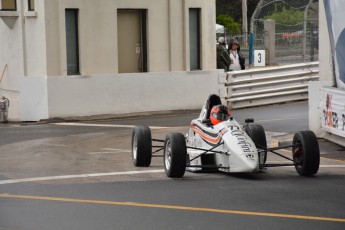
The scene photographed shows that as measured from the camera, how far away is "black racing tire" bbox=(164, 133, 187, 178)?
14281mm

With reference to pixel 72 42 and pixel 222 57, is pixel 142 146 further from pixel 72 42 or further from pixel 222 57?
pixel 222 57

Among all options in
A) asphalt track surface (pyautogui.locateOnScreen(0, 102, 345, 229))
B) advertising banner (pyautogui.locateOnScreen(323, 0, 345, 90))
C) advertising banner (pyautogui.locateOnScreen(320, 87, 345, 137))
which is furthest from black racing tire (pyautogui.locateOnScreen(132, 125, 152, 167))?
advertising banner (pyautogui.locateOnScreen(323, 0, 345, 90))

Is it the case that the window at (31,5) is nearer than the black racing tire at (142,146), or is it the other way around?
the black racing tire at (142,146)

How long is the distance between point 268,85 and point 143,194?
16051 millimetres

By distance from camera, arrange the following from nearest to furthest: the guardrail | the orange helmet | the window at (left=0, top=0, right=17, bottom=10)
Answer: the orange helmet < the window at (left=0, top=0, right=17, bottom=10) < the guardrail

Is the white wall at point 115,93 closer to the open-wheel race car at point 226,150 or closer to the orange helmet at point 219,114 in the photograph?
the open-wheel race car at point 226,150

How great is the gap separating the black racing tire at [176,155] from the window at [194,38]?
47.6 ft

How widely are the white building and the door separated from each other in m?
0.03

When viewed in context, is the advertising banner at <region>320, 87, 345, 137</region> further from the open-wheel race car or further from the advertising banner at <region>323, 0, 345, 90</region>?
the open-wheel race car

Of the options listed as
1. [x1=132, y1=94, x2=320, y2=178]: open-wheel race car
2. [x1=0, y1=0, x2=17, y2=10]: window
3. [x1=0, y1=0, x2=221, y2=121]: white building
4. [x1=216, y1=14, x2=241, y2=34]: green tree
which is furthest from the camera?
[x1=216, y1=14, x2=241, y2=34]: green tree

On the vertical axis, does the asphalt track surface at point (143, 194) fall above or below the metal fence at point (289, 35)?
below

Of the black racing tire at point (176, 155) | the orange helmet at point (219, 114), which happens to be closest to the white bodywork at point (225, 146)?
the orange helmet at point (219, 114)

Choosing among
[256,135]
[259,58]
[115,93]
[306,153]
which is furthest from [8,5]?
[306,153]

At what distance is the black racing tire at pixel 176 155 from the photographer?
1428 cm
